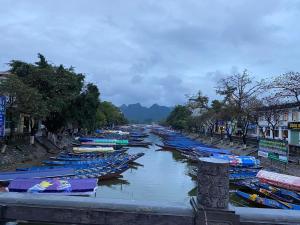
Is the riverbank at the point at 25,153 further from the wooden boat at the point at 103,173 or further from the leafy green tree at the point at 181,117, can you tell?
the leafy green tree at the point at 181,117

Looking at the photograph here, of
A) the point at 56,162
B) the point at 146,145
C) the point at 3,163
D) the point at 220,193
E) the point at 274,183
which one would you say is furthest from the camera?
the point at 146,145

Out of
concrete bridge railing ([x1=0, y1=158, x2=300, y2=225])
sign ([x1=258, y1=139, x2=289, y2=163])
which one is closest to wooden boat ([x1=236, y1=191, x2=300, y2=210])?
concrete bridge railing ([x1=0, y1=158, x2=300, y2=225])

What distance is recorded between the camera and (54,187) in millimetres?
18109

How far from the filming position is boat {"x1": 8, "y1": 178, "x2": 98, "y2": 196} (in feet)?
57.8

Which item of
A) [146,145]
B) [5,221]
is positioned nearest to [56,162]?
[5,221]

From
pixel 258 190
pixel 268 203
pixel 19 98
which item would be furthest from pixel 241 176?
pixel 19 98

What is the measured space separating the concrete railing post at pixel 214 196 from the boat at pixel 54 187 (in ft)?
42.1

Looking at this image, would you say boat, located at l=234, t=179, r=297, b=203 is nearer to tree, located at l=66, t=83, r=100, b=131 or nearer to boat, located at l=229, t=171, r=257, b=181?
boat, located at l=229, t=171, r=257, b=181

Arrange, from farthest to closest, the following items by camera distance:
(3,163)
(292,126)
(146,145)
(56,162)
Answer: (146,145) < (292,126) < (56,162) < (3,163)

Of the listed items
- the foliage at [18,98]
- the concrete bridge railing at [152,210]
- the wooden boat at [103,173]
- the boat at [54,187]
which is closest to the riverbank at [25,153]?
the foliage at [18,98]

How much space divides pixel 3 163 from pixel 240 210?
2823 centimetres

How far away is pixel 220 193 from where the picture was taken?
576 cm

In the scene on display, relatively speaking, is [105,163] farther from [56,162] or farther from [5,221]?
[5,221]

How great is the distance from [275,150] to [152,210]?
29.2 meters
